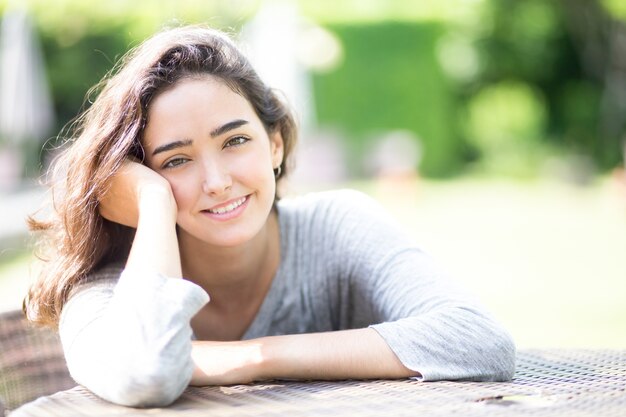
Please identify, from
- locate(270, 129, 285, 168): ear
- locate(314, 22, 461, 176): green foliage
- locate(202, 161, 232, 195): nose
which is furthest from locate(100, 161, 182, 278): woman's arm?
locate(314, 22, 461, 176): green foliage

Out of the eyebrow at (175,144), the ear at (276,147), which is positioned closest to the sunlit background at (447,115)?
the ear at (276,147)

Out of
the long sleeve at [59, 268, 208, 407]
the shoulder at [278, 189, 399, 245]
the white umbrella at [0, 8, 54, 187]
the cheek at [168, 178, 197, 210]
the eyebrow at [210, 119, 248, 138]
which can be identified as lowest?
the long sleeve at [59, 268, 208, 407]

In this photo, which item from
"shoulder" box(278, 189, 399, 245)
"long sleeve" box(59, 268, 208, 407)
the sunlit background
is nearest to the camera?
"long sleeve" box(59, 268, 208, 407)

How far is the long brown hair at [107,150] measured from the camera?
2.52 m

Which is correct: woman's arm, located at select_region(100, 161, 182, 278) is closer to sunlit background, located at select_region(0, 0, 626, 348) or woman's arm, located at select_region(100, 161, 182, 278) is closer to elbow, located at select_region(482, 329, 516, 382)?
elbow, located at select_region(482, 329, 516, 382)

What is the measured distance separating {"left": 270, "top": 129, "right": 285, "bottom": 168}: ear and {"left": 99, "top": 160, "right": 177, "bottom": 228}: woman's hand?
573mm

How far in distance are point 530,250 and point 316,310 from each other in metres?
7.03

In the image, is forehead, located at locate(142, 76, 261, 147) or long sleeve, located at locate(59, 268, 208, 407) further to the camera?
forehead, located at locate(142, 76, 261, 147)

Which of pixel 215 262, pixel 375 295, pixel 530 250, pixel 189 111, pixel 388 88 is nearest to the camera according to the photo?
pixel 189 111

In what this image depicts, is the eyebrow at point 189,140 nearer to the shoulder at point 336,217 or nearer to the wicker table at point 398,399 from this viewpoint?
the shoulder at point 336,217

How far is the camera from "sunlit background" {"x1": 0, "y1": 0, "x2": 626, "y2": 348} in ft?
29.0

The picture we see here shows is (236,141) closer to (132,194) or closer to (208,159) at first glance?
(208,159)

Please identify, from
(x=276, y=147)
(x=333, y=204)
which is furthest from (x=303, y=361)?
(x=276, y=147)

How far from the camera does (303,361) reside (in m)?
2.16
